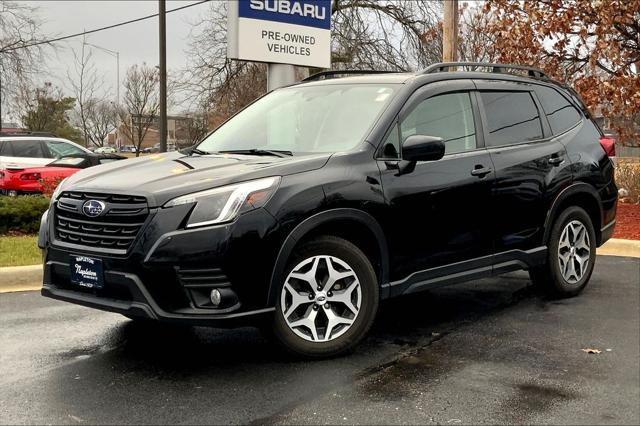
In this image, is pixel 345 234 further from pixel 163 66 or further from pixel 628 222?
pixel 163 66

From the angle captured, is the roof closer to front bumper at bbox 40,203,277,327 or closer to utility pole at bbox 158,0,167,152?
front bumper at bbox 40,203,277,327

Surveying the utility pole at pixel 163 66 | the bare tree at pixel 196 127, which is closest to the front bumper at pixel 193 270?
the utility pole at pixel 163 66

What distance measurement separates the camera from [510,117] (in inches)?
217

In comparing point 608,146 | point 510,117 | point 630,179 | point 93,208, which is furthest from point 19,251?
point 630,179

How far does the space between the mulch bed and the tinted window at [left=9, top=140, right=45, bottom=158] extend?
10.7 meters

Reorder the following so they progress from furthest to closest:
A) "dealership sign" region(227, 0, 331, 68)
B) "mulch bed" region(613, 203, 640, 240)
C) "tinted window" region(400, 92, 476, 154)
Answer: "dealership sign" region(227, 0, 331, 68), "mulch bed" region(613, 203, 640, 240), "tinted window" region(400, 92, 476, 154)

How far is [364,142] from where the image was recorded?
444 centimetres

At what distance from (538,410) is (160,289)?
2079mm

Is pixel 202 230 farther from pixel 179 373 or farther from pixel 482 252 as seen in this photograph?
pixel 482 252

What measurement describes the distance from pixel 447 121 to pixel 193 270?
7.57 ft

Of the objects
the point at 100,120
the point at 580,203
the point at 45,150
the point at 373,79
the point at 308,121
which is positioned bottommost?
the point at 580,203

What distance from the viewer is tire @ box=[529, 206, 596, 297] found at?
18.5 ft

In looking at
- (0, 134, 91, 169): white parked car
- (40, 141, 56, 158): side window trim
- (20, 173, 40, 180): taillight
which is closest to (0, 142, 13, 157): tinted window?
(0, 134, 91, 169): white parked car

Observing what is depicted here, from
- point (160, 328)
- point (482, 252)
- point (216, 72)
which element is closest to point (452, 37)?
point (482, 252)
